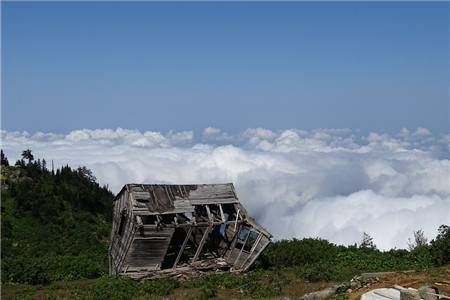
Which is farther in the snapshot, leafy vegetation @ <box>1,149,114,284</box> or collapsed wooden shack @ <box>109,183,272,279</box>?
leafy vegetation @ <box>1,149,114,284</box>

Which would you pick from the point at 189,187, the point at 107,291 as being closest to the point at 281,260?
the point at 189,187

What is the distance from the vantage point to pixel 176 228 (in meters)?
23.5

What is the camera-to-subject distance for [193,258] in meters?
23.5

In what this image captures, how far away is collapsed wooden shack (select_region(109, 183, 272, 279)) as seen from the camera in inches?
845

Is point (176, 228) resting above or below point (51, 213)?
below

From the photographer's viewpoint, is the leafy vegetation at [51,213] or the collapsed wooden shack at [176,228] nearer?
the collapsed wooden shack at [176,228]

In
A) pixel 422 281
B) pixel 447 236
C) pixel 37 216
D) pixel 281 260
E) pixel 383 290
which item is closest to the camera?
pixel 383 290

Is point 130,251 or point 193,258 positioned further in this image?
point 193,258

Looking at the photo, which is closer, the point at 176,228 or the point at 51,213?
the point at 176,228

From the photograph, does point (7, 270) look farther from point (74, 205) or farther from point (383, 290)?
point (74, 205)

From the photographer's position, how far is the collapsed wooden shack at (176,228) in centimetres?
2147

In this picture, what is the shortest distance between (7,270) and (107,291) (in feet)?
20.6

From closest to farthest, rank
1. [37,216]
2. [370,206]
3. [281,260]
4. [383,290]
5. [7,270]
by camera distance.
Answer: [383,290] < [7,270] < [281,260] < [37,216] < [370,206]

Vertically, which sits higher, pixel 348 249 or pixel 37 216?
pixel 37 216
